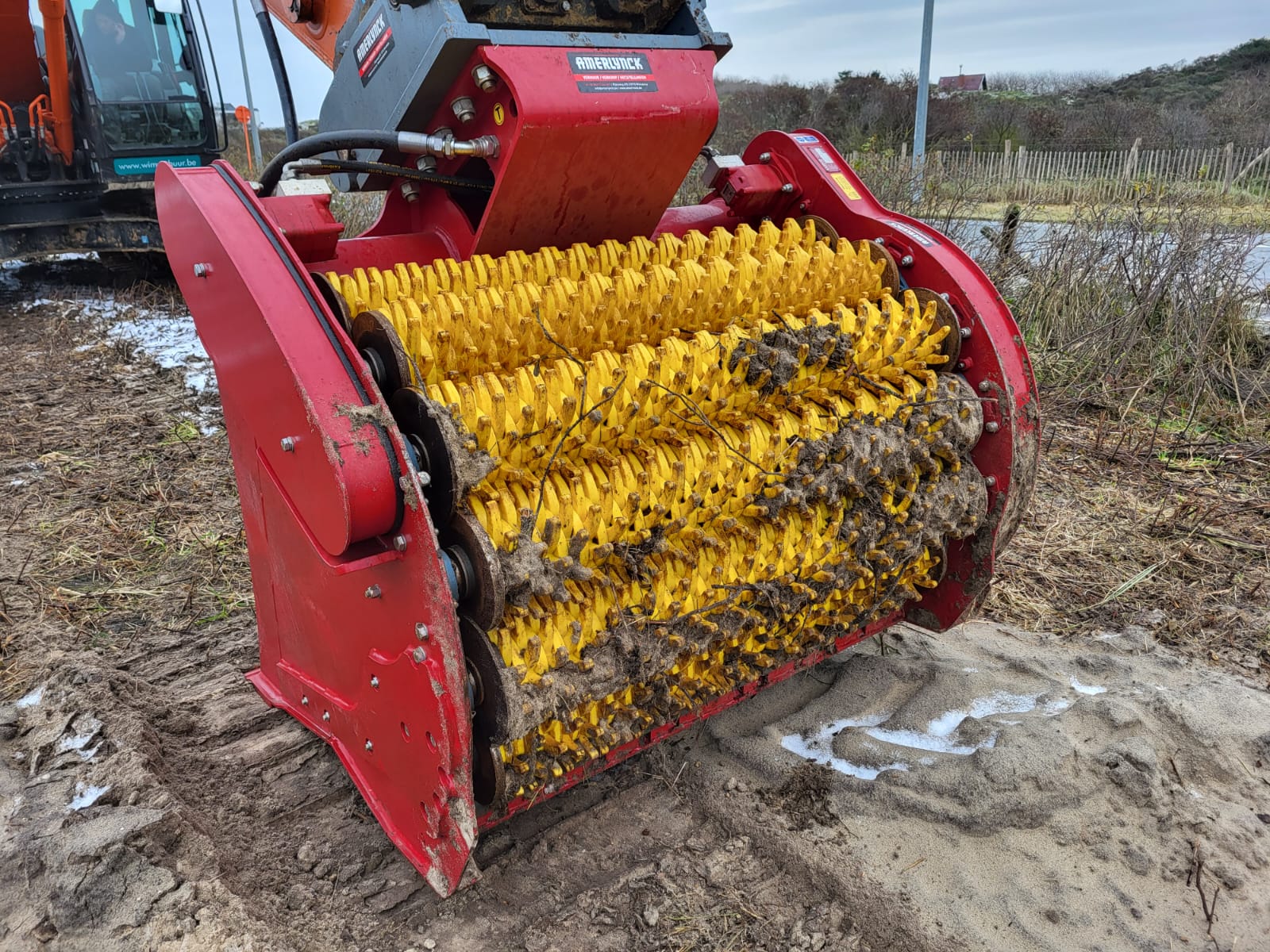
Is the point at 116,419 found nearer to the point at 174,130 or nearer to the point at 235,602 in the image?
the point at 235,602

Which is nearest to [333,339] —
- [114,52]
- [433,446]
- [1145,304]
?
[433,446]

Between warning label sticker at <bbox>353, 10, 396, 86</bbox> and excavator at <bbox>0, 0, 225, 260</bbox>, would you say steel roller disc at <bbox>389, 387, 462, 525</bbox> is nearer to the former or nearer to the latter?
warning label sticker at <bbox>353, 10, 396, 86</bbox>

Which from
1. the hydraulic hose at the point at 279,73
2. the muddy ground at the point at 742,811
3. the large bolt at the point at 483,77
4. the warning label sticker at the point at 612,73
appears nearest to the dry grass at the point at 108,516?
the muddy ground at the point at 742,811

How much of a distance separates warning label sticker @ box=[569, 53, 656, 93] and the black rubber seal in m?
0.80

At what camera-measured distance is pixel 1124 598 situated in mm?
3723

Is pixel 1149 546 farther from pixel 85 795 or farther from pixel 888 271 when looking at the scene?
pixel 85 795

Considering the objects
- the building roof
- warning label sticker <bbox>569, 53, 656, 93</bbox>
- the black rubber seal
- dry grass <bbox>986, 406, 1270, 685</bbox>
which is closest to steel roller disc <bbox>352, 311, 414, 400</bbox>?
the black rubber seal

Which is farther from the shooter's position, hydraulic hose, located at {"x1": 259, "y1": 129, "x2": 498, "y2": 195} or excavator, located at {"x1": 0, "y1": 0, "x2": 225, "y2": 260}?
excavator, located at {"x1": 0, "y1": 0, "x2": 225, "y2": 260}

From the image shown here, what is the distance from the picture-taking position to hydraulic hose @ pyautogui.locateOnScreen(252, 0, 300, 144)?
8.98ft

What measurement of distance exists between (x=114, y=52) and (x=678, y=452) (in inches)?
368

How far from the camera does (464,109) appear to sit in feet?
7.36

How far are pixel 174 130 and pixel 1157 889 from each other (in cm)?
1033

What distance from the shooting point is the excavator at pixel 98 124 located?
29.0 feet

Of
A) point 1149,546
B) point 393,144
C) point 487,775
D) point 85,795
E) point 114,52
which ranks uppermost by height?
point 114,52
